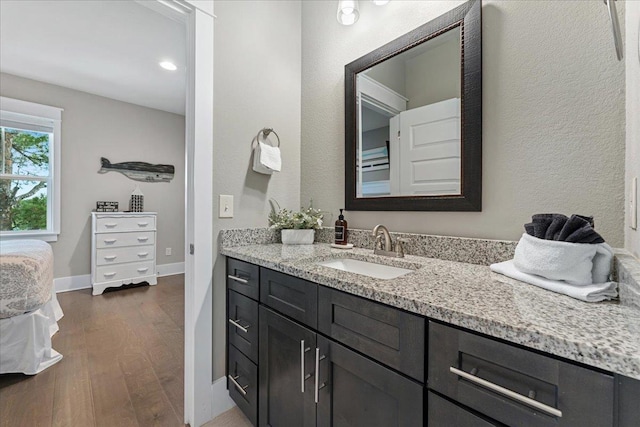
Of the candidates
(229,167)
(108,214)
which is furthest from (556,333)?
(108,214)

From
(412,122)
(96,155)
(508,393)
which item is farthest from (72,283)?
(508,393)

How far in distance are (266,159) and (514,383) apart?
1.46 m

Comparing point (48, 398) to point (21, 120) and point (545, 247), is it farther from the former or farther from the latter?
point (21, 120)

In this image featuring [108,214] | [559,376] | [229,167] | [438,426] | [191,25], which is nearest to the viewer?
[559,376]

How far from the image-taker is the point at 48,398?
5.23 feet

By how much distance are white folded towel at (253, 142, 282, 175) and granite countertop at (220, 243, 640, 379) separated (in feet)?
2.56

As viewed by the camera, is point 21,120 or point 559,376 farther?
point 21,120

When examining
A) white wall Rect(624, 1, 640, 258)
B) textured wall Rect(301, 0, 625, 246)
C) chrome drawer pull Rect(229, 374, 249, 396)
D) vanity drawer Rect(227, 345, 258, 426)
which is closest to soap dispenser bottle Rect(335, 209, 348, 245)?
textured wall Rect(301, 0, 625, 246)

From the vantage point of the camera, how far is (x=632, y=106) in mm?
779

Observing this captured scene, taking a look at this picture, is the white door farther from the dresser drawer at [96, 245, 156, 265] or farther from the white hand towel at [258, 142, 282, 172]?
the dresser drawer at [96, 245, 156, 265]

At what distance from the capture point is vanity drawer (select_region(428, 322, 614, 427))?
0.46 m

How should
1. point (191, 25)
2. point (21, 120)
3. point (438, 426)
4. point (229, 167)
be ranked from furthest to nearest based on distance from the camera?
point (21, 120), point (229, 167), point (191, 25), point (438, 426)

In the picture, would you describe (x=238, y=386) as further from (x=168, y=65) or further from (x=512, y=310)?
(x=168, y=65)

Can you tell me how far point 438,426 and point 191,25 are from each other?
1.92 metres
